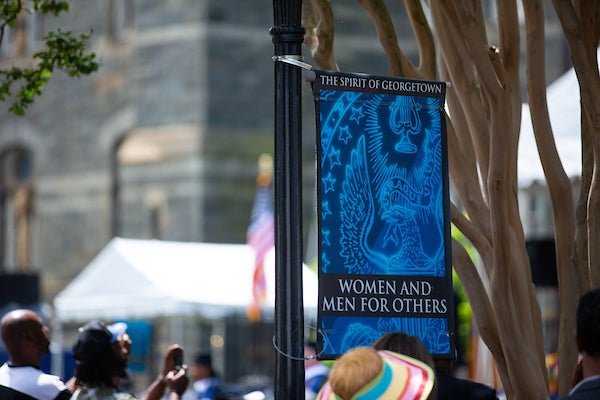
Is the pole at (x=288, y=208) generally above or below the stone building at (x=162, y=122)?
below

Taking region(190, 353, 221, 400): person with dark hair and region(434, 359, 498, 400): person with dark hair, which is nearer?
region(434, 359, 498, 400): person with dark hair

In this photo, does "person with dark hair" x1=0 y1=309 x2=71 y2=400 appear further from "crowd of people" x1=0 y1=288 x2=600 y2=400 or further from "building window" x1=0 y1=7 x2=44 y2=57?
"building window" x1=0 y1=7 x2=44 y2=57

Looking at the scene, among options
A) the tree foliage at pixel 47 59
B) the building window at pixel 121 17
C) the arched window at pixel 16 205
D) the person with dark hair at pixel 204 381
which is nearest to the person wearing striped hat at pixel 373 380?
the tree foliage at pixel 47 59

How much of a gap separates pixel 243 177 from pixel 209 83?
86.5 inches

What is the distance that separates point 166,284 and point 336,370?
13.8 m

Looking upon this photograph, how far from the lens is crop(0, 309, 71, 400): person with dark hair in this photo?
6473mm

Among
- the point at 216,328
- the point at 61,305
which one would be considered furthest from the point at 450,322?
the point at 216,328

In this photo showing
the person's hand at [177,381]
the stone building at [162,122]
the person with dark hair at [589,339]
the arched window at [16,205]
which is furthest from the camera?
the arched window at [16,205]

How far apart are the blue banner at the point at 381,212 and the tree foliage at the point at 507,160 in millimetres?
707

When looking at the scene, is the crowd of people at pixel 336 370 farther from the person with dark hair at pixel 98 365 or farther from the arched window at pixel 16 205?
the arched window at pixel 16 205

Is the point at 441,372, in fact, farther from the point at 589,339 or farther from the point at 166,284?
the point at 166,284

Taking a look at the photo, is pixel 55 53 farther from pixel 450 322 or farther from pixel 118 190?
pixel 118 190

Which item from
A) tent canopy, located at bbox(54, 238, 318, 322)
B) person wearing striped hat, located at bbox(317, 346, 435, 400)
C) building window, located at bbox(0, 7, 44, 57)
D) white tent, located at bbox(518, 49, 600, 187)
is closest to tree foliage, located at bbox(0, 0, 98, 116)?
white tent, located at bbox(518, 49, 600, 187)

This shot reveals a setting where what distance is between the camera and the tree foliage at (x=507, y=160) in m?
6.96
